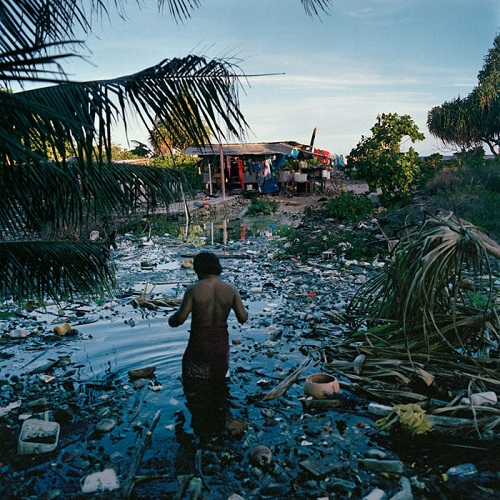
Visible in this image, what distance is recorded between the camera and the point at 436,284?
387 centimetres

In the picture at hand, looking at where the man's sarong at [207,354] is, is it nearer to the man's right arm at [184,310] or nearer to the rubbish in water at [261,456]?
the man's right arm at [184,310]

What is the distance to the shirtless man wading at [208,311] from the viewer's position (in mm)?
3904

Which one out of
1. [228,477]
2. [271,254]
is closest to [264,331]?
[228,477]

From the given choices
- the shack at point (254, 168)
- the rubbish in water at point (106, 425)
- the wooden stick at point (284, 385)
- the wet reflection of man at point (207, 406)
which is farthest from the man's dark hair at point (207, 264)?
the shack at point (254, 168)

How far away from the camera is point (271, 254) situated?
10.5 meters

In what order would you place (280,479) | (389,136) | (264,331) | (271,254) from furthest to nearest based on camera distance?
(389,136) → (271,254) → (264,331) → (280,479)

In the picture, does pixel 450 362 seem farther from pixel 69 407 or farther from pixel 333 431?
pixel 69 407

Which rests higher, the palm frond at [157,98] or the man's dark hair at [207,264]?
the palm frond at [157,98]

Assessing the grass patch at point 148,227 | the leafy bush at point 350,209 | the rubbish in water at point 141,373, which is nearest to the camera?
the rubbish in water at point 141,373

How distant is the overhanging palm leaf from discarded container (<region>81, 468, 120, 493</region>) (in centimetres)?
224

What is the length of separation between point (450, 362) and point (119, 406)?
8.66 feet

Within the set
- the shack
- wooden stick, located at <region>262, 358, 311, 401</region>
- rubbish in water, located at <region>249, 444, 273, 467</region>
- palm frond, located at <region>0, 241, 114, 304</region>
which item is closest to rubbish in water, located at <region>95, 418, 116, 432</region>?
palm frond, located at <region>0, 241, 114, 304</region>

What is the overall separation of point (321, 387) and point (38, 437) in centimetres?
200

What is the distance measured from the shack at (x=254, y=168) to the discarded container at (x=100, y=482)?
21.6m
